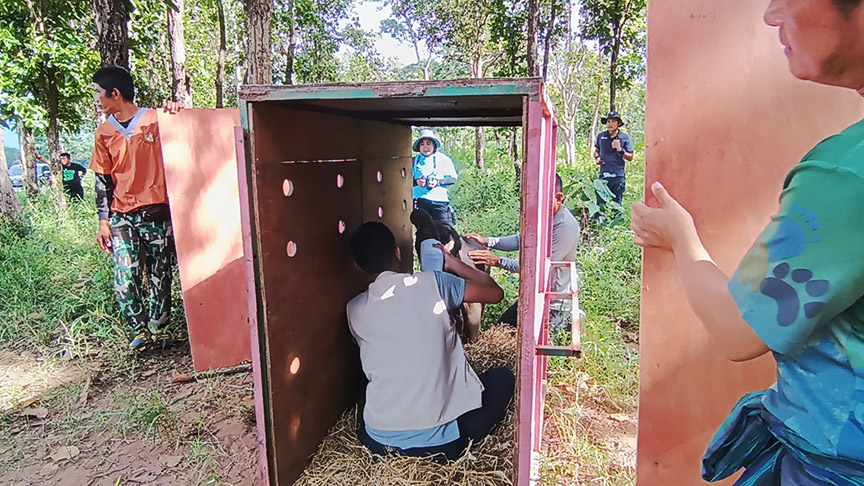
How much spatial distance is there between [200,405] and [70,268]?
333 centimetres

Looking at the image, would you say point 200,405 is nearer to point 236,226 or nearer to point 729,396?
point 236,226

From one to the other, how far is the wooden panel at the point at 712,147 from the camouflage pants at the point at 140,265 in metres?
3.89

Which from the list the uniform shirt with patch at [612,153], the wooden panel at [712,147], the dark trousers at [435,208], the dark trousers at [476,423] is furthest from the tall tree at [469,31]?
the wooden panel at [712,147]

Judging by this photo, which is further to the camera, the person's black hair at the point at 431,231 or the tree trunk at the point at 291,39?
the tree trunk at the point at 291,39

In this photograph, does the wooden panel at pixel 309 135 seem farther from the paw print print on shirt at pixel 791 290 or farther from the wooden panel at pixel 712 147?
the paw print print on shirt at pixel 791 290

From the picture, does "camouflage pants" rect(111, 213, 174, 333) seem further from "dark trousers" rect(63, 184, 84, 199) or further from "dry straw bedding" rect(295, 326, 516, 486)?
"dark trousers" rect(63, 184, 84, 199)

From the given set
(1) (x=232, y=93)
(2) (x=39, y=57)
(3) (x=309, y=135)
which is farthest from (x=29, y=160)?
(3) (x=309, y=135)

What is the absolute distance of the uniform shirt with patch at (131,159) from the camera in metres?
4.34

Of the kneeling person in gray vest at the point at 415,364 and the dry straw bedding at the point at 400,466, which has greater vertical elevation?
the kneeling person in gray vest at the point at 415,364

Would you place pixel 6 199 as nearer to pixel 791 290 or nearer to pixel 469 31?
pixel 791 290

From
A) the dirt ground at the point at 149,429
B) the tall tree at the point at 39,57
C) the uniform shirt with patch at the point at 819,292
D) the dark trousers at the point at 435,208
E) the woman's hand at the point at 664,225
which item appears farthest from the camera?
the tall tree at the point at 39,57

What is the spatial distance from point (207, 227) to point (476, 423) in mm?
2345

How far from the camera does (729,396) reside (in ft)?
5.80

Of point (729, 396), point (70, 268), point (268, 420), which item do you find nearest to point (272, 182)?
point (268, 420)
